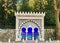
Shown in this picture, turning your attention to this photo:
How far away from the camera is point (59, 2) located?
2816 centimetres

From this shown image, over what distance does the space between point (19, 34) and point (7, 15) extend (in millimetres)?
6247

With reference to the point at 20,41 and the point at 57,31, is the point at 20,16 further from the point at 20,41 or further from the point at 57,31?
the point at 57,31

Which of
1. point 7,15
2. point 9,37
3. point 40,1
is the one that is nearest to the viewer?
point 9,37

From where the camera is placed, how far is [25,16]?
83.8ft

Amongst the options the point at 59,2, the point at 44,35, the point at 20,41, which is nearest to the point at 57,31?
the point at 44,35

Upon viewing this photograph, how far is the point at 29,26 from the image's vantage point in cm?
2545

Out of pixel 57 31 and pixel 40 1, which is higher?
pixel 40 1

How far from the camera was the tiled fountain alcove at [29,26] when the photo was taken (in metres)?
25.4

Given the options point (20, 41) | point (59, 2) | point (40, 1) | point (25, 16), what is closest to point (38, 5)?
point (40, 1)

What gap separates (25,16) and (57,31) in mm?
4368

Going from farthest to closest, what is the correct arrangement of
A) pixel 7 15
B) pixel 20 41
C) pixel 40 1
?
pixel 7 15 < pixel 40 1 < pixel 20 41

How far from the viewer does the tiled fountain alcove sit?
83.4 ft

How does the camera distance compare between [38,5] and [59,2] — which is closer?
[59,2]

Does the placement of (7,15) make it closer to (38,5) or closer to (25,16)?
(38,5)
